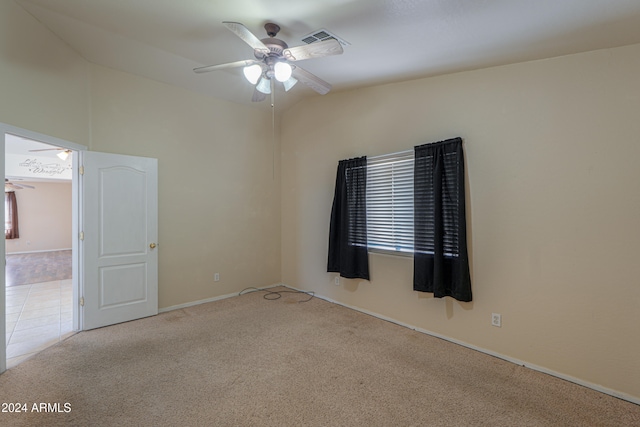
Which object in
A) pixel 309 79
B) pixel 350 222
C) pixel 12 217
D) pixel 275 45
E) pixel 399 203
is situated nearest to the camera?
pixel 275 45

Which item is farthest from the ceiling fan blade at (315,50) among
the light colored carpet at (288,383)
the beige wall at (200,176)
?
the light colored carpet at (288,383)

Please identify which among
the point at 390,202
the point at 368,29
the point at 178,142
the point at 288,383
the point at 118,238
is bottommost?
the point at 288,383

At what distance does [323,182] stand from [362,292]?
5.71ft

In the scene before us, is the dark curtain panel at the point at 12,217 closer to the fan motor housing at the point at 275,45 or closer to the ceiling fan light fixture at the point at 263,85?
Answer: the ceiling fan light fixture at the point at 263,85

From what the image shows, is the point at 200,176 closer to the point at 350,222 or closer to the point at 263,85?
the point at 263,85

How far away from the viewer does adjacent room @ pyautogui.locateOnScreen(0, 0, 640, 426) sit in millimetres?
2064

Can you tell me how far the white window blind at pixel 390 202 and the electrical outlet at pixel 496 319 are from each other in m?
1.02

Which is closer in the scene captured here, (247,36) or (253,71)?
(247,36)

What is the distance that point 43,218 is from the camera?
9.81 m

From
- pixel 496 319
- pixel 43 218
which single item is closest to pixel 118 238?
pixel 496 319

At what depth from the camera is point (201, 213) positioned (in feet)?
13.9

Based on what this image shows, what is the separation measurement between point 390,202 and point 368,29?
1900mm

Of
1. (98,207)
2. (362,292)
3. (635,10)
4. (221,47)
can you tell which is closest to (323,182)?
(362,292)

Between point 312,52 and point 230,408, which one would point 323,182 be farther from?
point 230,408
